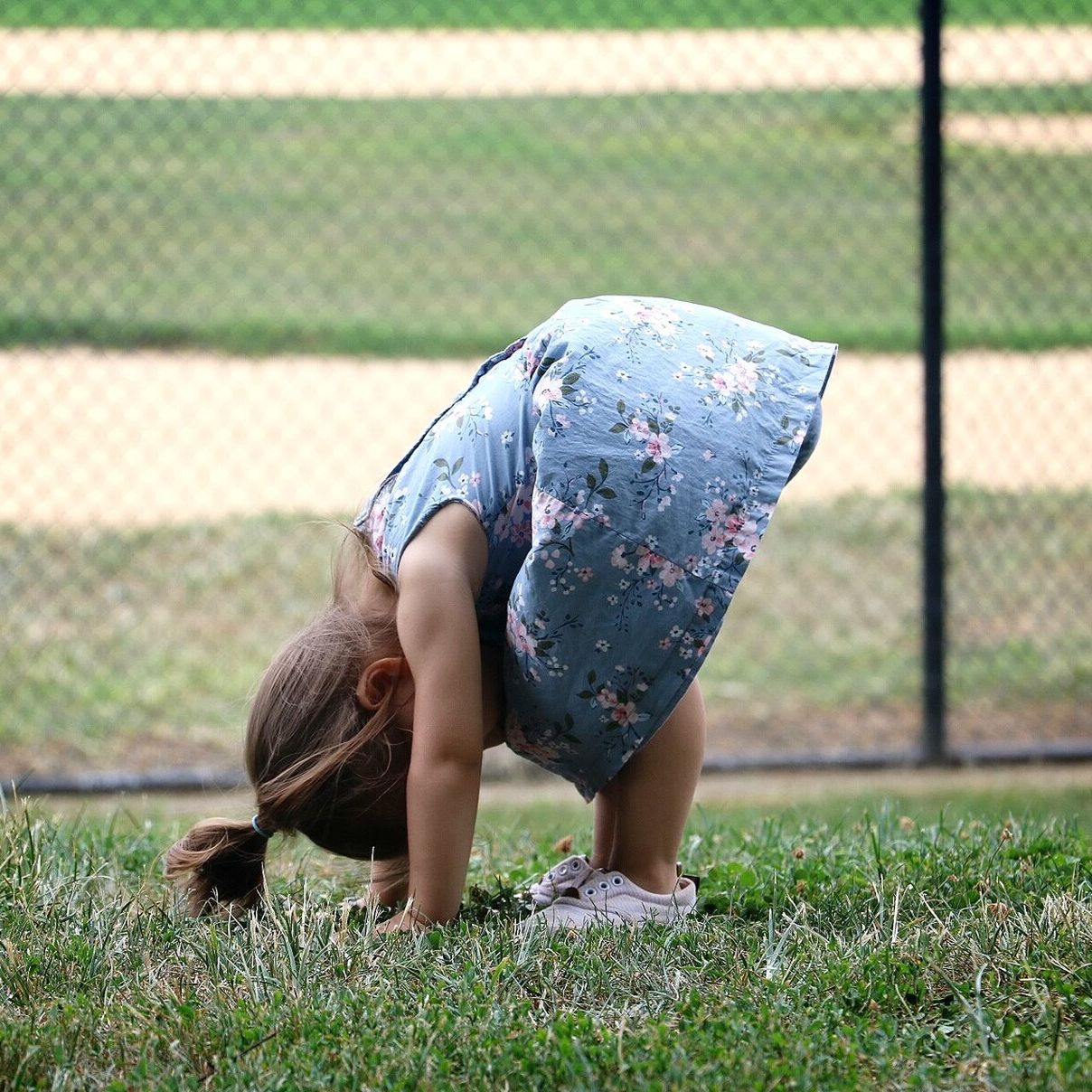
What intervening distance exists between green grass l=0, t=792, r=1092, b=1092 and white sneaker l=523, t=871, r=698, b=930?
5 cm

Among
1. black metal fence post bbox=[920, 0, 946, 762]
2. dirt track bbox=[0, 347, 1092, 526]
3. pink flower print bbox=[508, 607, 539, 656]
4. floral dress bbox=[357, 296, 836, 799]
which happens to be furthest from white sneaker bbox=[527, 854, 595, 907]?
dirt track bbox=[0, 347, 1092, 526]

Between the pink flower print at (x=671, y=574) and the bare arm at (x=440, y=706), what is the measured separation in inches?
12.2

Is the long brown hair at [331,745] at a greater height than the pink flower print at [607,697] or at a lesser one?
lesser

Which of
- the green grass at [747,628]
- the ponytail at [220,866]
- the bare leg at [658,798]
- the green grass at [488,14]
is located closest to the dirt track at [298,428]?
the green grass at [747,628]

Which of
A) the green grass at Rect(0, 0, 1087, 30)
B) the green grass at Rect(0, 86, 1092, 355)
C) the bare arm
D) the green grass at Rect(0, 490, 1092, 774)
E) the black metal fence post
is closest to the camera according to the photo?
the bare arm

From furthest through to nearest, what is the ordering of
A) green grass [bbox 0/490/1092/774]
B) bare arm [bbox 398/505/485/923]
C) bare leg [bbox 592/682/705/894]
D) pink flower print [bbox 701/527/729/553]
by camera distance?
green grass [bbox 0/490/1092/774] → bare leg [bbox 592/682/705/894] → pink flower print [bbox 701/527/729/553] → bare arm [bbox 398/505/485/923]

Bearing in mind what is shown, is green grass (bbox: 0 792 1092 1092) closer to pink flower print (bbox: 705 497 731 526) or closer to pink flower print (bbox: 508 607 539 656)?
pink flower print (bbox: 508 607 539 656)

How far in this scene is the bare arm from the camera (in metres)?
2.30

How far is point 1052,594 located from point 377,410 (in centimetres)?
370

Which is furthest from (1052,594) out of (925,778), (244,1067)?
(244,1067)

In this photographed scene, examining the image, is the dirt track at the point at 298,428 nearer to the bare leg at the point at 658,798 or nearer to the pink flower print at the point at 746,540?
the bare leg at the point at 658,798

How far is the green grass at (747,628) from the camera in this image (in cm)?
528

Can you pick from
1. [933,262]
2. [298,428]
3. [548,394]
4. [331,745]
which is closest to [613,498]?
[548,394]

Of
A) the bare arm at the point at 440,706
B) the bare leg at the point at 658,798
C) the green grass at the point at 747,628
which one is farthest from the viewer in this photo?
the green grass at the point at 747,628
